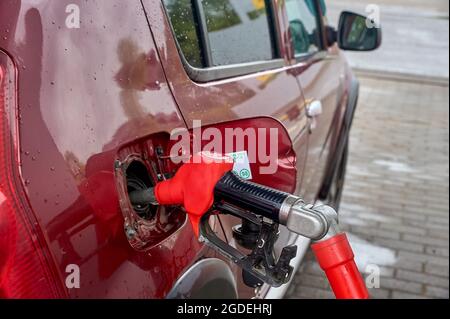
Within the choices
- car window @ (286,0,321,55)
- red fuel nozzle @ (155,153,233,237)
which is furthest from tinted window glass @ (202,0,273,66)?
red fuel nozzle @ (155,153,233,237)

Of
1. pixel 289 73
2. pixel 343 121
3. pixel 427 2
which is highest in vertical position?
pixel 289 73

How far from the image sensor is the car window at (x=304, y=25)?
3.11 m

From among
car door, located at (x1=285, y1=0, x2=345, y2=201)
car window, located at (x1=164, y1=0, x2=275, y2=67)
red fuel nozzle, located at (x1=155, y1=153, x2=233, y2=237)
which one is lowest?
car door, located at (x1=285, y1=0, x2=345, y2=201)

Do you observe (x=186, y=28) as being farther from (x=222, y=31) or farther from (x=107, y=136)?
(x=107, y=136)

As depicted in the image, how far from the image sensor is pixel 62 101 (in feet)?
4.22

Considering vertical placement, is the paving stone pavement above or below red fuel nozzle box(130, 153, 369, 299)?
below

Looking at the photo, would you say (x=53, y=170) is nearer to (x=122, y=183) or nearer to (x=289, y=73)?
(x=122, y=183)

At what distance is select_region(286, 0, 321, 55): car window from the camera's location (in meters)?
3.11

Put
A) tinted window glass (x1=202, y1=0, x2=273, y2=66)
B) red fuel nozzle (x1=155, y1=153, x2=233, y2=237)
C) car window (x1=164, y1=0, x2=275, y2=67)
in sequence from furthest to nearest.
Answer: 1. tinted window glass (x1=202, y1=0, x2=273, y2=66)
2. car window (x1=164, y1=0, x2=275, y2=67)
3. red fuel nozzle (x1=155, y1=153, x2=233, y2=237)

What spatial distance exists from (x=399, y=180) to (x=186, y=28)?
4.23 metres

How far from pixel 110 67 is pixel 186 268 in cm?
55

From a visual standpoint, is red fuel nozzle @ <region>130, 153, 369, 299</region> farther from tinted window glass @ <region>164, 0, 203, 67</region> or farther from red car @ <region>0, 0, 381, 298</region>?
tinted window glass @ <region>164, 0, 203, 67</region>

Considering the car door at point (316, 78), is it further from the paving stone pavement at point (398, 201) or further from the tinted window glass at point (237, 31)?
the paving stone pavement at point (398, 201)
